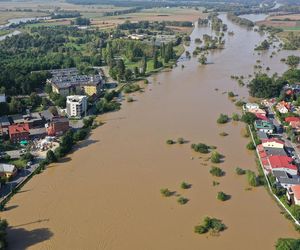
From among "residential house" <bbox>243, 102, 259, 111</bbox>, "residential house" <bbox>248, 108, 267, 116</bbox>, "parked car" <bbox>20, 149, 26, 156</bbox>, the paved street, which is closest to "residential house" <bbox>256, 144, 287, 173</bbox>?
"residential house" <bbox>248, 108, 267, 116</bbox>

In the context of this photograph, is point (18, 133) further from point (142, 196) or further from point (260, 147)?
point (260, 147)

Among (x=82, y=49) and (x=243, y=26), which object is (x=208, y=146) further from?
(x=243, y=26)

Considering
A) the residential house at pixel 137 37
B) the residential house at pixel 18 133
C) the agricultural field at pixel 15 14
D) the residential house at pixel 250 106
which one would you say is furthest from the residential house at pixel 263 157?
the agricultural field at pixel 15 14

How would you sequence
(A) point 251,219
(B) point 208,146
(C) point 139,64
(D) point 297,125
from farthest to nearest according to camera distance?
(C) point 139,64 → (D) point 297,125 → (B) point 208,146 → (A) point 251,219

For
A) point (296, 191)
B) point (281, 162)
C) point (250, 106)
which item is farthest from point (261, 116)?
point (296, 191)

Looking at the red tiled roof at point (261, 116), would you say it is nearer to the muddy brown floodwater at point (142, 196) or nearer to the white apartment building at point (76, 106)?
the muddy brown floodwater at point (142, 196)

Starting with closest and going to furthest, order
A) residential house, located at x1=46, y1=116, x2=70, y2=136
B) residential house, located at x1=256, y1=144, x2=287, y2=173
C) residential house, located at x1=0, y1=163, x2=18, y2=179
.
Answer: residential house, located at x1=0, y1=163, x2=18, y2=179
residential house, located at x1=256, y1=144, x2=287, y2=173
residential house, located at x1=46, y1=116, x2=70, y2=136

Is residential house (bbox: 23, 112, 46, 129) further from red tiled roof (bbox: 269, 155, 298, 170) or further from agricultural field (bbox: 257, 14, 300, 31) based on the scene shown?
agricultural field (bbox: 257, 14, 300, 31)

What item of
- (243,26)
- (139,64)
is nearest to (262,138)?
(139,64)
